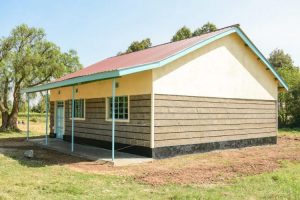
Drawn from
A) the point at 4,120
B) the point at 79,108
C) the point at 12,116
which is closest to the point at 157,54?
the point at 79,108

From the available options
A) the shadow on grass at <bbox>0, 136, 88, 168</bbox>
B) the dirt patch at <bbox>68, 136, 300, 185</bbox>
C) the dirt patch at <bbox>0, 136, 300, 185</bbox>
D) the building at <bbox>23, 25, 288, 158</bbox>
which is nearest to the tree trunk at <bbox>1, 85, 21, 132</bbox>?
the building at <bbox>23, 25, 288, 158</bbox>

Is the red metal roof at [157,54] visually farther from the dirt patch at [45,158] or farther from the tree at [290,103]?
the tree at [290,103]

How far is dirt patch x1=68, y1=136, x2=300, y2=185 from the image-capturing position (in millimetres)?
8438

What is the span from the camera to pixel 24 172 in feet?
29.8

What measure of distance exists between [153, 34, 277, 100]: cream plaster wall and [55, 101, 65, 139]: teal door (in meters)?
7.97

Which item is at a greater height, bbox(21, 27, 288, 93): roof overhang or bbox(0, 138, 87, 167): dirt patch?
bbox(21, 27, 288, 93): roof overhang

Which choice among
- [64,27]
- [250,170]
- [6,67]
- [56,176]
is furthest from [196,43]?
[6,67]

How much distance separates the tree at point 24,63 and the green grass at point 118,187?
15.2m

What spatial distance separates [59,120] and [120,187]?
11.4m

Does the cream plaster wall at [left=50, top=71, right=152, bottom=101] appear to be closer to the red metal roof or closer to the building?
the building

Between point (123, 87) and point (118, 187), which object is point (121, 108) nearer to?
point (123, 87)

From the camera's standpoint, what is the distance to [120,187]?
7598 millimetres

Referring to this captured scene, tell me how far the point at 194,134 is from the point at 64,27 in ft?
30.2

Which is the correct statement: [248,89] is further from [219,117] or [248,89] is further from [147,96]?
[147,96]
